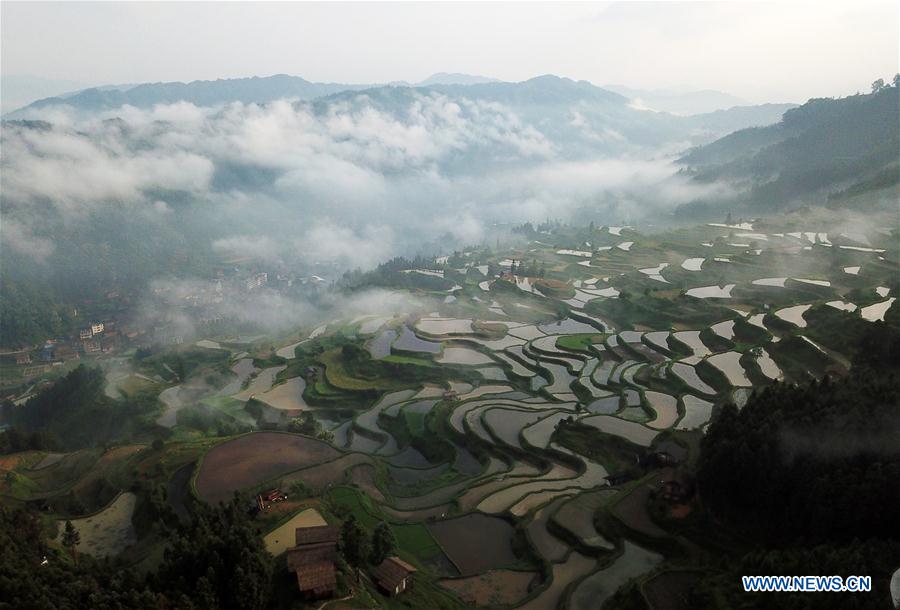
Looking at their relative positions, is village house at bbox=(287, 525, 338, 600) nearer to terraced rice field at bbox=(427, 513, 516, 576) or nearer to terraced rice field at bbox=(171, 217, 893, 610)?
terraced rice field at bbox=(171, 217, 893, 610)

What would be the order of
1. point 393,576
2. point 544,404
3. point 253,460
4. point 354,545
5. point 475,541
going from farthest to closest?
1. point 544,404
2. point 253,460
3. point 475,541
4. point 354,545
5. point 393,576

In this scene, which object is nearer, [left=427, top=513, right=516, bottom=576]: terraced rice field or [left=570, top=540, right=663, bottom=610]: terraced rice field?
[left=570, top=540, right=663, bottom=610]: terraced rice field

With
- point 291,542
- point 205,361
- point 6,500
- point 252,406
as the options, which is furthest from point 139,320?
point 291,542

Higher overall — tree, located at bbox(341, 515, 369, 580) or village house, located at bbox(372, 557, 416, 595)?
tree, located at bbox(341, 515, 369, 580)

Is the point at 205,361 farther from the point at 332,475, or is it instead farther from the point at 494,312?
the point at 332,475

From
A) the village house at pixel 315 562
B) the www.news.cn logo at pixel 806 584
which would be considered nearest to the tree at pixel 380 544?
the village house at pixel 315 562

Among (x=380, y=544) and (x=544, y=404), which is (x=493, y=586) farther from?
(x=544, y=404)

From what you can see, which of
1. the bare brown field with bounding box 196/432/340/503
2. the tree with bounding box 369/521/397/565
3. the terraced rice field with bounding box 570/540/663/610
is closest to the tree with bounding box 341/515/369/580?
the tree with bounding box 369/521/397/565

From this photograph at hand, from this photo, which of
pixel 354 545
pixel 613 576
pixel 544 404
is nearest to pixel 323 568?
pixel 354 545
